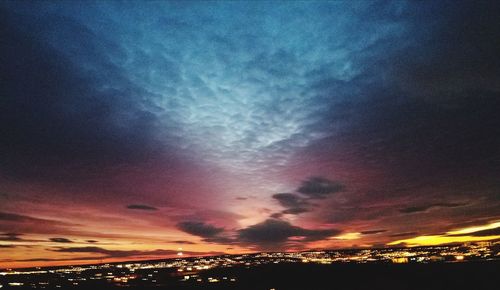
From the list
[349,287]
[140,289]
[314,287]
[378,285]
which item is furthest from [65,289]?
[378,285]

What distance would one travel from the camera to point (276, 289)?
13450 centimetres

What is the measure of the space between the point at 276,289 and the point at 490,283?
7814 centimetres

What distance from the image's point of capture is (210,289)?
141625mm

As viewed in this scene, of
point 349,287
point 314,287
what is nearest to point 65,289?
point 314,287

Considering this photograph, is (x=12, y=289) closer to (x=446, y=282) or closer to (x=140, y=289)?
(x=140, y=289)

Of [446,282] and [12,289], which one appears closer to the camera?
[446,282]

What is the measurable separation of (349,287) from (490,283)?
4976 cm

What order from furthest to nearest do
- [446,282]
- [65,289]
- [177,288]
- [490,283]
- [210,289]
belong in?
[65,289] → [177,288] → [210,289] → [446,282] → [490,283]

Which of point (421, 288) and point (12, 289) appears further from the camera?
point (12, 289)

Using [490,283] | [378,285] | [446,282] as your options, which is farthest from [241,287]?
[490,283]

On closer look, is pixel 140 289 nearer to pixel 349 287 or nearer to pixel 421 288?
pixel 349 287

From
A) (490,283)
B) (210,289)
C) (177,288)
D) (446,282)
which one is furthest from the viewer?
(177,288)

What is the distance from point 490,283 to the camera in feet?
398

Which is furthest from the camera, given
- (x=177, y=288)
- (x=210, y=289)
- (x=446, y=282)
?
(x=177, y=288)
